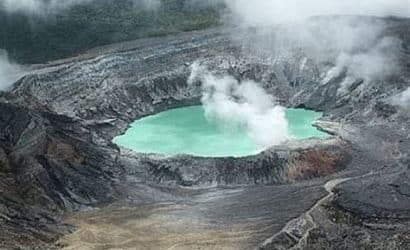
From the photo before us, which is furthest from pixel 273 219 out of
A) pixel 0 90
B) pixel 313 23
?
pixel 313 23

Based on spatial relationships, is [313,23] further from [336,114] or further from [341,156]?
[341,156]

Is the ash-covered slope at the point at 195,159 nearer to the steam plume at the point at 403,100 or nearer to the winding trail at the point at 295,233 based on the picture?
the winding trail at the point at 295,233

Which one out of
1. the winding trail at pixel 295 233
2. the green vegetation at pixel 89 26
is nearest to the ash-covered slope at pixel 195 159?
the winding trail at pixel 295 233

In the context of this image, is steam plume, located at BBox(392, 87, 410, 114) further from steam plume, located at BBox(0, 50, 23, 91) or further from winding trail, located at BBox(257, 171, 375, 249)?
steam plume, located at BBox(0, 50, 23, 91)

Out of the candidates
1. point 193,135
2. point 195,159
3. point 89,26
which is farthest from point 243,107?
point 89,26

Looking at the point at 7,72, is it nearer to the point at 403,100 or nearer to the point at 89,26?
the point at 89,26

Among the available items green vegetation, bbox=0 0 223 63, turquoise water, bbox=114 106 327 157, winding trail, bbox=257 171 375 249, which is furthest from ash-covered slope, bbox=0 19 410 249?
green vegetation, bbox=0 0 223 63
